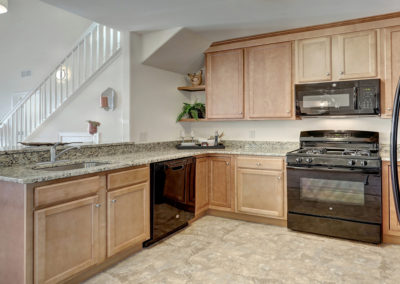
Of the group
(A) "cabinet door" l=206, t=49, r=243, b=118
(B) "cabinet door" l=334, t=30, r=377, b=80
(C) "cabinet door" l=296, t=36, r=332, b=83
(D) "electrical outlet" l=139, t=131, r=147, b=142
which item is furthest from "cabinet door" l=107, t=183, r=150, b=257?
(B) "cabinet door" l=334, t=30, r=377, b=80

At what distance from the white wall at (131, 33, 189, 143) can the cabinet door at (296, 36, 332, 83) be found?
178 centimetres

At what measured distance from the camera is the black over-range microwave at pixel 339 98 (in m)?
3.06

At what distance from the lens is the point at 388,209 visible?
2805 millimetres

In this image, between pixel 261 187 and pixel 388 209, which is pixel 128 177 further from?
pixel 388 209

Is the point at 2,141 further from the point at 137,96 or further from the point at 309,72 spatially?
the point at 309,72

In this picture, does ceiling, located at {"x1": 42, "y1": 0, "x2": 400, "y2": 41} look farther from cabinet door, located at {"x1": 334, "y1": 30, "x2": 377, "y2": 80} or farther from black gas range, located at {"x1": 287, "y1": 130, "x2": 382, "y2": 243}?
black gas range, located at {"x1": 287, "y1": 130, "x2": 382, "y2": 243}

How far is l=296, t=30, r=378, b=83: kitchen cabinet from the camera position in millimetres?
3096

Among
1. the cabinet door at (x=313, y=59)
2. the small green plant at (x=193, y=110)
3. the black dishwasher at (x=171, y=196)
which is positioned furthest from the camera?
the small green plant at (x=193, y=110)

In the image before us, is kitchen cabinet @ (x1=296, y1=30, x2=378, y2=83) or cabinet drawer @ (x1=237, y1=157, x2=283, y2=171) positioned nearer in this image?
kitchen cabinet @ (x1=296, y1=30, x2=378, y2=83)

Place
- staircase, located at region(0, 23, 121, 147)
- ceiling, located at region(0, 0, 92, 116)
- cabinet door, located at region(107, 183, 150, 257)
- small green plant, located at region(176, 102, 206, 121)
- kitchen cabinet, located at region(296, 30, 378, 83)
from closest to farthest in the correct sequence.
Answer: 1. cabinet door, located at region(107, 183, 150, 257)
2. kitchen cabinet, located at region(296, 30, 378, 83)
3. small green plant, located at region(176, 102, 206, 121)
4. staircase, located at region(0, 23, 121, 147)
5. ceiling, located at region(0, 0, 92, 116)

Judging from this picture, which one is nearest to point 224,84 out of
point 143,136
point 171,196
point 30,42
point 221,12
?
point 221,12

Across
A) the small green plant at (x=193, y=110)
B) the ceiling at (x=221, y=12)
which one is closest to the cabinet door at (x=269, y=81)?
the ceiling at (x=221, y=12)

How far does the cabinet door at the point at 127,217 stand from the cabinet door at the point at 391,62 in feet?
8.79

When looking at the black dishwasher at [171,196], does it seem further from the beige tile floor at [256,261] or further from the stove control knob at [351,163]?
the stove control knob at [351,163]
